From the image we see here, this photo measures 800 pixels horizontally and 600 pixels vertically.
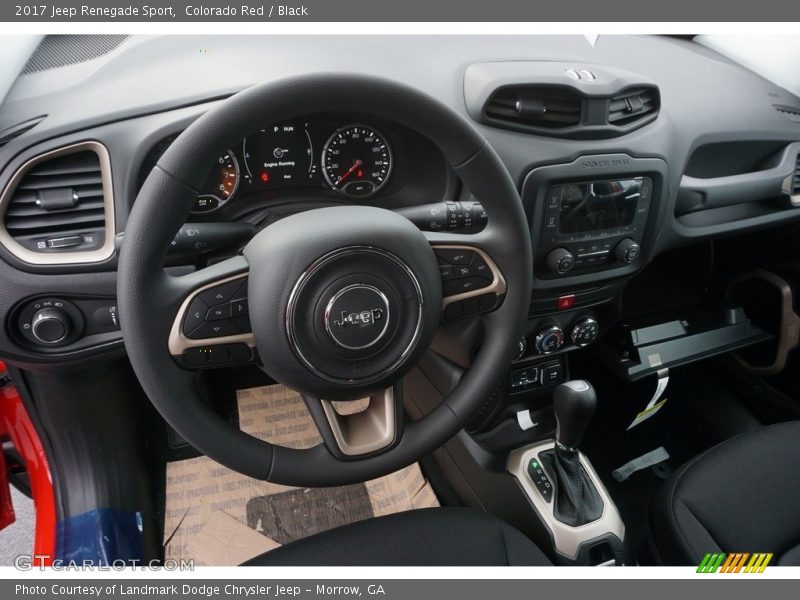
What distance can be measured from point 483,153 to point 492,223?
0.13 m

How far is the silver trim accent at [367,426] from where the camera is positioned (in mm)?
900

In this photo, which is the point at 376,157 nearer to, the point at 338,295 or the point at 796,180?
the point at 338,295

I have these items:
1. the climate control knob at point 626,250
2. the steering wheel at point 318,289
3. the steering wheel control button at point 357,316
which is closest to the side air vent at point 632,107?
the climate control knob at point 626,250

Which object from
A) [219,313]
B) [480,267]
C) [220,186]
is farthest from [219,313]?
[480,267]

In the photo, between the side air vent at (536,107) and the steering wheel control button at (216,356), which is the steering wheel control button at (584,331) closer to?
the side air vent at (536,107)

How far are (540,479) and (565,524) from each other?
116 millimetres

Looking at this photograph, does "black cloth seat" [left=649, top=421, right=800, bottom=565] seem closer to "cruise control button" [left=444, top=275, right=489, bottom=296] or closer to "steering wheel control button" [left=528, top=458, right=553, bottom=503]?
"steering wheel control button" [left=528, top=458, right=553, bottom=503]

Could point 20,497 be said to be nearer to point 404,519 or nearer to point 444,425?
Answer: point 404,519

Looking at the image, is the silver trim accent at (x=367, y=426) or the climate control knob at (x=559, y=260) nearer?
the silver trim accent at (x=367, y=426)

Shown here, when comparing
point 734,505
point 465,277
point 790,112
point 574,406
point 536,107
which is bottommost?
point 734,505

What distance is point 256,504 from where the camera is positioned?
1652 mm

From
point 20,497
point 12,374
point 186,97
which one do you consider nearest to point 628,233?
point 186,97

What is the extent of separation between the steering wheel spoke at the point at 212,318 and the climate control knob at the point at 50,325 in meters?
0.36

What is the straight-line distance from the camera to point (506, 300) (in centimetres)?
97
